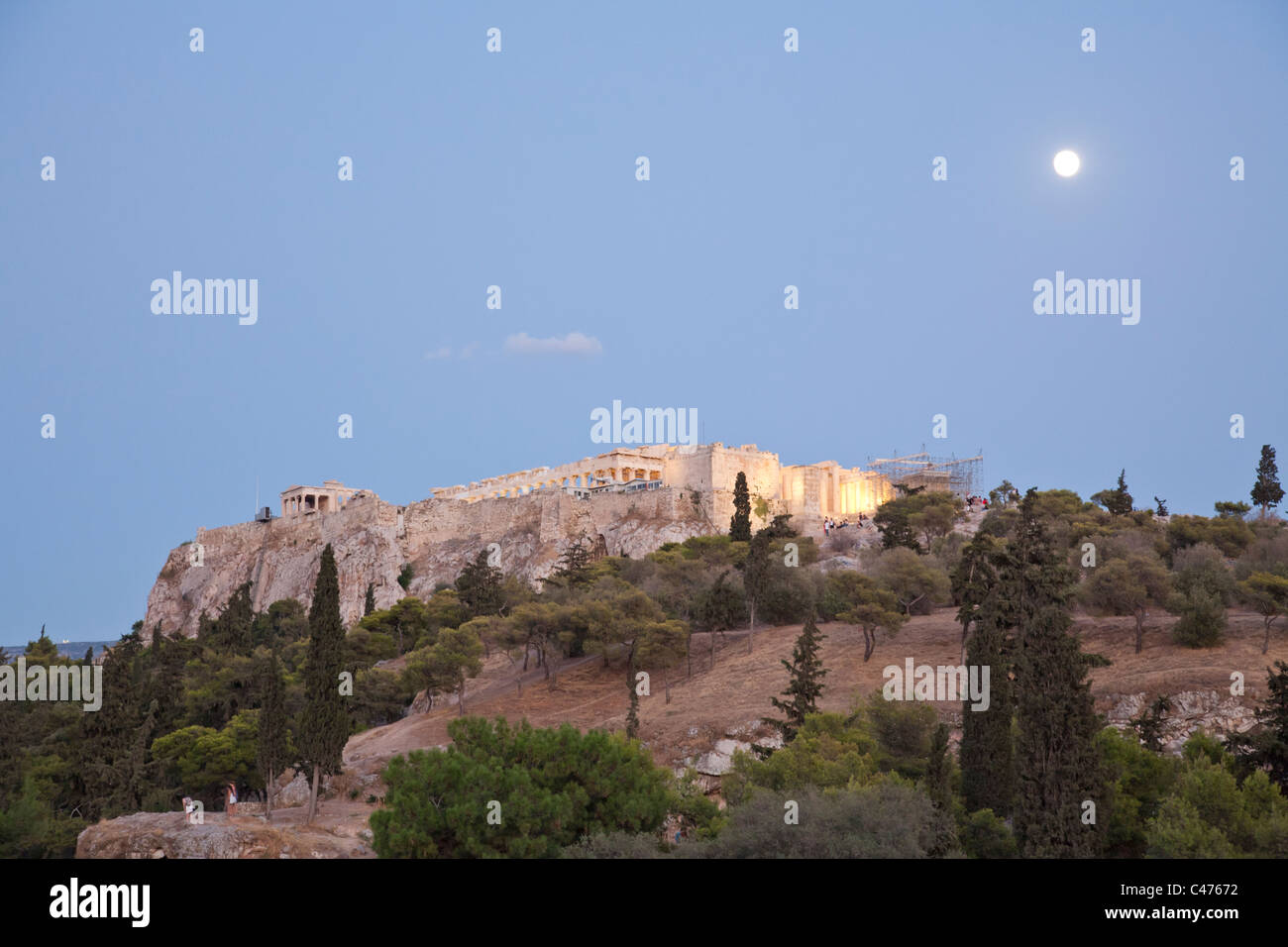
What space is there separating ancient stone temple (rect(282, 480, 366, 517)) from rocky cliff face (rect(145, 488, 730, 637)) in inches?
112

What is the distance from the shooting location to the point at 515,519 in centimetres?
7038

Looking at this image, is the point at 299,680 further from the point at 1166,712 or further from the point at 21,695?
the point at 1166,712

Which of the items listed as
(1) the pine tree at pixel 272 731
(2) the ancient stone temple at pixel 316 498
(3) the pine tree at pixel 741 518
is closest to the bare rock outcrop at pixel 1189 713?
(1) the pine tree at pixel 272 731

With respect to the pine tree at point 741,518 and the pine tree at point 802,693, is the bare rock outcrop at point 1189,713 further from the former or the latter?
the pine tree at point 741,518

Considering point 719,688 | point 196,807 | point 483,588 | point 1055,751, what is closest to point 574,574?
point 483,588

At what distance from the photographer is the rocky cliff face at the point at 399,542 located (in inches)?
2532

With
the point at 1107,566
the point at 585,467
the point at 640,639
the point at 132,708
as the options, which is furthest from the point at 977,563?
the point at 585,467

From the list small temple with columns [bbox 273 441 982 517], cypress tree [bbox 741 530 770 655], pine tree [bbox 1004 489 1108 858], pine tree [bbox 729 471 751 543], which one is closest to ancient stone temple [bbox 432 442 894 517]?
small temple with columns [bbox 273 441 982 517]

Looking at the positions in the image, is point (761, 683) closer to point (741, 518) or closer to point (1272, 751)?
point (1272, 751)

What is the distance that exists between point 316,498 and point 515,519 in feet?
73.9

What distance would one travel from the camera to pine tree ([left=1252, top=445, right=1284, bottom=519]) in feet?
185

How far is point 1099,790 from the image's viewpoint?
60.6ft
